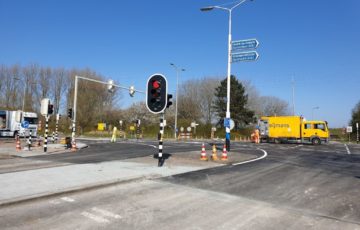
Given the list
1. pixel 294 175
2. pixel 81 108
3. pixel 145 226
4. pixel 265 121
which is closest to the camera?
pixel 145 226

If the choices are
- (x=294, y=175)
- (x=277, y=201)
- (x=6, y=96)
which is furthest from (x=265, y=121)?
(x=6, y=96)

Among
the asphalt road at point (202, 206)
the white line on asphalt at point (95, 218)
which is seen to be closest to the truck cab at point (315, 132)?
the asphalt road at point (202, 206)

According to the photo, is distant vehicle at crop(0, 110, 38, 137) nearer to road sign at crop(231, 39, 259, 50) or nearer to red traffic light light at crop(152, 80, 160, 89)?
road sign at crop(231, 39, 259, 50)

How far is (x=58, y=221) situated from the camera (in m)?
6.06

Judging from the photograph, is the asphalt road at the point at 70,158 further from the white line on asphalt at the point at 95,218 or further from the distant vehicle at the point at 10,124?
the distant vehicle at the point at 10,124

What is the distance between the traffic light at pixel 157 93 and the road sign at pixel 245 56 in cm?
885

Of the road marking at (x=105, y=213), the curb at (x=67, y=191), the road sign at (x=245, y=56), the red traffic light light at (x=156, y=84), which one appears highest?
the road sign at (x=245, y=56)

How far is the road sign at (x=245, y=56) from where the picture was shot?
20.6 metres

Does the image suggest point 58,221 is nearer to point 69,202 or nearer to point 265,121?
point 69,202

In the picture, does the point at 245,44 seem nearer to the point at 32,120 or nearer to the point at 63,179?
the point at 63,179

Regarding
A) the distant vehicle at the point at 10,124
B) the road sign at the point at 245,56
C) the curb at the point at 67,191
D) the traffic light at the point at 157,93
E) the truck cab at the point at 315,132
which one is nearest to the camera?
the curb at the point at 67,191

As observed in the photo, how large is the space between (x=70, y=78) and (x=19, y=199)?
6816 centimetres

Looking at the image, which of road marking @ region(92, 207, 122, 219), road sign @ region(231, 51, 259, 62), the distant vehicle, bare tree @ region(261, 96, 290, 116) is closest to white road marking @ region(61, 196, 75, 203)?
road marking @ region(92, 207, 122, 219)

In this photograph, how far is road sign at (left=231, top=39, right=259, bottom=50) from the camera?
2073 centimetres
